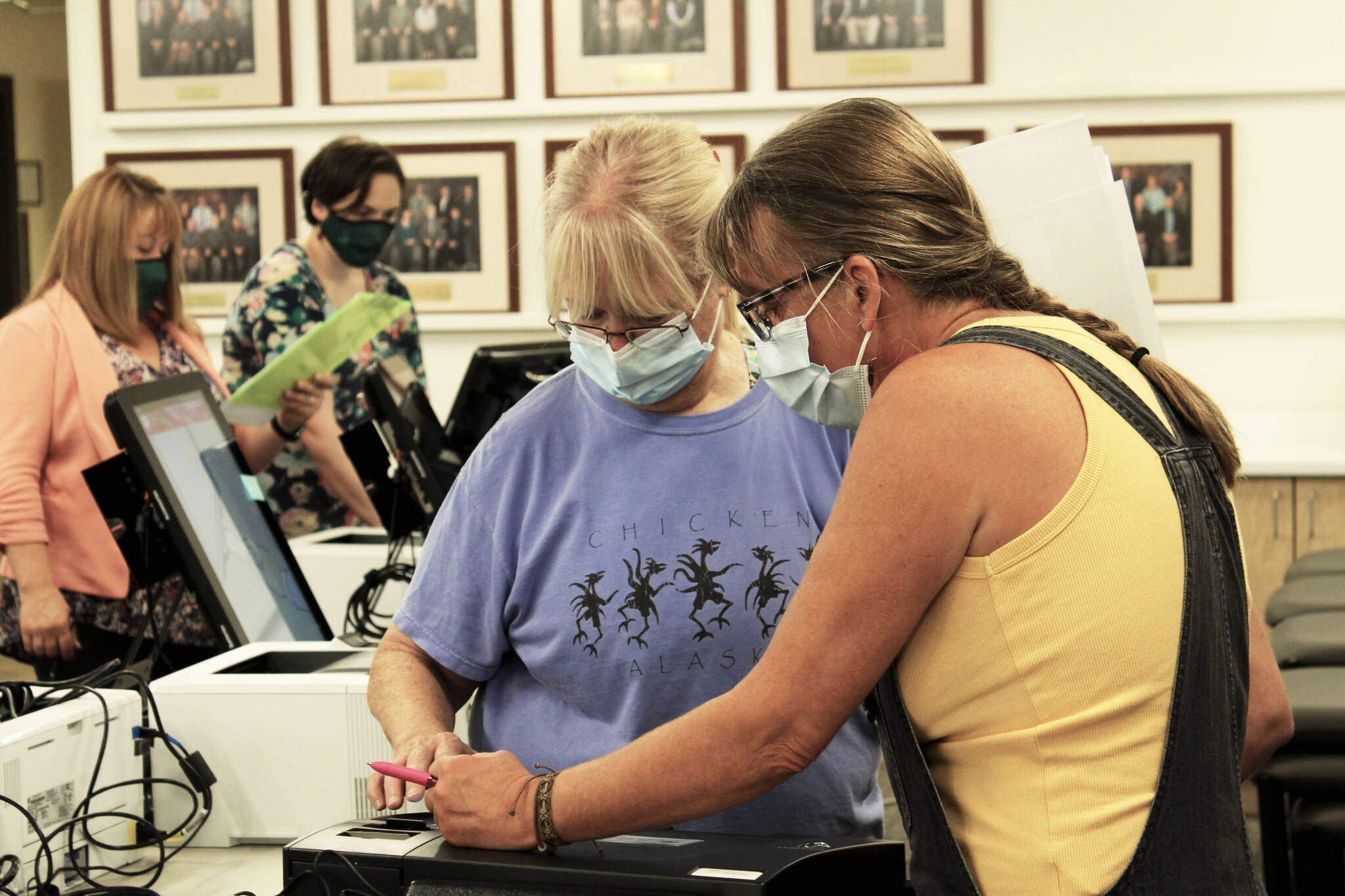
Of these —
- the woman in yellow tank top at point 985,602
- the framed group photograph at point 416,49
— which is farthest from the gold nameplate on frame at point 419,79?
the woman in yellow tank top at point 985,602

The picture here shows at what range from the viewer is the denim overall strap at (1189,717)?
32.5 inches

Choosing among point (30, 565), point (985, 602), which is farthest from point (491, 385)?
point (985, 602)

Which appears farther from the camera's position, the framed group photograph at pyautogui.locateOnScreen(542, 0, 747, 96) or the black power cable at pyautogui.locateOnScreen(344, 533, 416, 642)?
the framed group photograph at pyautogui.locateOnScreen(542, 0, 747, 96)

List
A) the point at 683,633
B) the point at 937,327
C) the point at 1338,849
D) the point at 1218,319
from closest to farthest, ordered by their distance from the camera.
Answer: the point at 937,327
the point at 683,633
the point at 1338,849
the point at 1218,319

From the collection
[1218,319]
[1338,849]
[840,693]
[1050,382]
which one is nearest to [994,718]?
[840,693]

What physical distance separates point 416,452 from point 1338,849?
1.73m

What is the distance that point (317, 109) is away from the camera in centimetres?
432

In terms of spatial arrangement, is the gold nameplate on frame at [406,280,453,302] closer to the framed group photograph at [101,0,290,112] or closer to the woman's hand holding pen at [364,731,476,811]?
the framed group photograph at [101,0,290,112]

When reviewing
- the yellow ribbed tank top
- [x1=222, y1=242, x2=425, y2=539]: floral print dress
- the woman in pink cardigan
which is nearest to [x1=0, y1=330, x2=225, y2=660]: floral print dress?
the woman in pink cardigan

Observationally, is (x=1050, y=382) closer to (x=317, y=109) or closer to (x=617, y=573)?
(x=617, y=573)

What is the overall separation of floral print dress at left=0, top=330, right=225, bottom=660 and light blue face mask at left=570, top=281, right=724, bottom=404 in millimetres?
1197

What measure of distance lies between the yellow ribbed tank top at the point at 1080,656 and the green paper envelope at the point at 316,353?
158 centimetres

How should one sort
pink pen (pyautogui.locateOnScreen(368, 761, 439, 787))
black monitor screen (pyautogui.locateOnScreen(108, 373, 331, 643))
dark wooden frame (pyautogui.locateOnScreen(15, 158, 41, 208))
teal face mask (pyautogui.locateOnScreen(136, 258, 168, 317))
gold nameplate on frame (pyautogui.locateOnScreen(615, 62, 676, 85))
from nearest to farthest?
pink pen (pyautogui.locateOnScreen(368, 761, 439, 787)) → black monitor screen (pyautogui.locateOnScreen(108, 373, 331, 643)) → teal face mask (pyautogui.locateOnScreen(136, 258, 168, 317)) → gold nameplate on frame (pyautogui.locateOnScreen(615, 62, 676, 85)) → dark wooden frame (pyautogui.locateOnScreen(15, 158, 41, 208))

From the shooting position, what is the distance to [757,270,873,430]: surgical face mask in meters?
1.01
